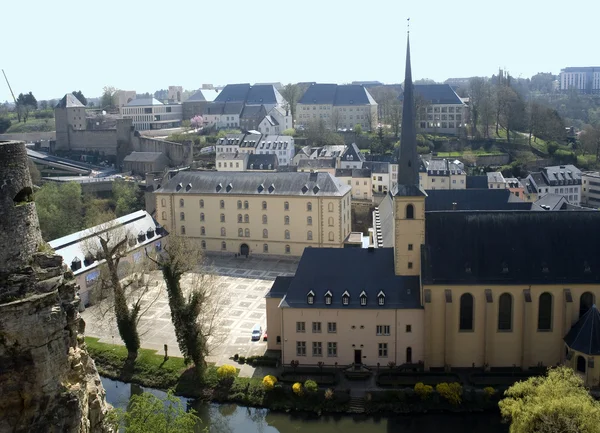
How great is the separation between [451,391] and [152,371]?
17.3 m

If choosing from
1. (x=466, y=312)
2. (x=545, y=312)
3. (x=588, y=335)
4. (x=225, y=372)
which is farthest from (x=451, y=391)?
(x=225, y=372)

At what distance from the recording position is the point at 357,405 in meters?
32.6

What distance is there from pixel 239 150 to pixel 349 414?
2434 inches

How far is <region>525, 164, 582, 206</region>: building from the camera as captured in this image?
7600 centimetres

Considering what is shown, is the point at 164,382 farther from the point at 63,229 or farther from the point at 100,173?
the point at 100,173

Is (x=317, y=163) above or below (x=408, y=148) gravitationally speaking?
below

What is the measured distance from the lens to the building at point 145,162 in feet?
301

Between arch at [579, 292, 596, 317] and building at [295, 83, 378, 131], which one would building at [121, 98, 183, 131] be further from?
arch at [579, 292, 596, 317]

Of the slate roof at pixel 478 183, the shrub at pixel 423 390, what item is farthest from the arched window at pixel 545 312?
the slate roof at pixel 478 183

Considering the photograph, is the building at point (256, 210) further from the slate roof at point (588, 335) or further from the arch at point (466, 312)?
the slate roof at point (588, 335)

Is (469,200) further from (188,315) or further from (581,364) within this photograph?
(188,315)

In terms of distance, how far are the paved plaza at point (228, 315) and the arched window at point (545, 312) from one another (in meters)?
16.5

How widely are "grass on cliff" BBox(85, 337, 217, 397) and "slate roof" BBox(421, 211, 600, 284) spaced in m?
14.3

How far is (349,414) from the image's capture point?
32.2 meters
